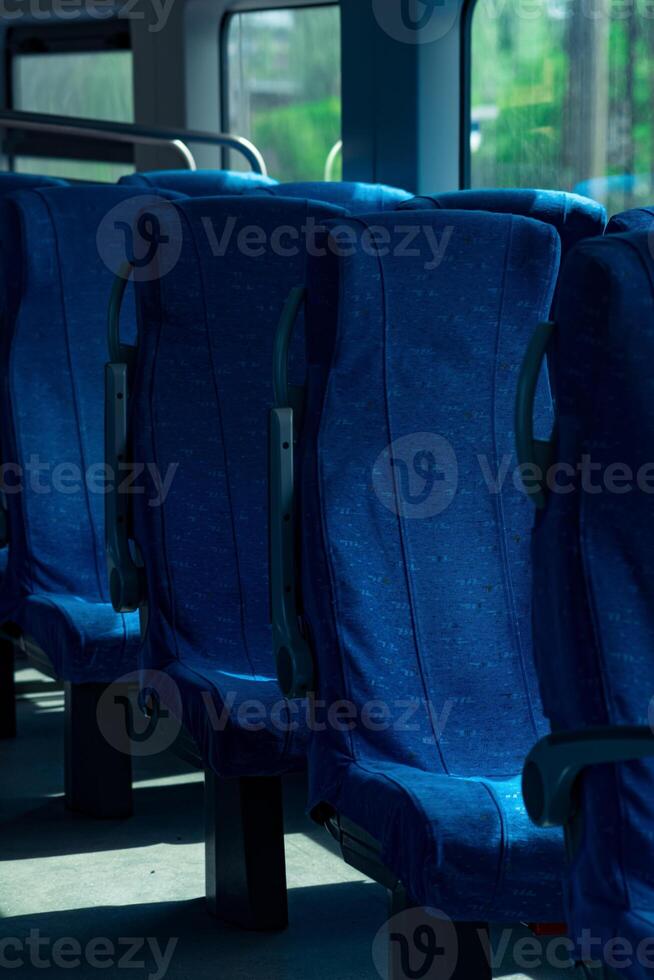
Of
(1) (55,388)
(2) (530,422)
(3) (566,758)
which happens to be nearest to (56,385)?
(1) (55,388)

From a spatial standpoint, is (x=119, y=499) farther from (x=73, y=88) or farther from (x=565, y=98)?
(x=73, y=88)

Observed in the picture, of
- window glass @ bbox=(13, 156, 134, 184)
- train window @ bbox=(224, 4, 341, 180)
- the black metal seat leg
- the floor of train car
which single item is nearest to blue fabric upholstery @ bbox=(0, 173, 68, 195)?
the floor of train car

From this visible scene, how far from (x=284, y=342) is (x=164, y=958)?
3.43 feet

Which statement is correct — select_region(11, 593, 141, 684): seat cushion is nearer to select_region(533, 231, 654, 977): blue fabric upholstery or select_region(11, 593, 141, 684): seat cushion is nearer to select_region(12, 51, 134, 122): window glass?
select_region(533, 231, 654, 977): blue fabric upholstery

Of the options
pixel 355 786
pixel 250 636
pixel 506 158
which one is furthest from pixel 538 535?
pixel 506 158

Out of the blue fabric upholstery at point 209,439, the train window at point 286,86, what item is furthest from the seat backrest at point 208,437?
the train window at point 286,86

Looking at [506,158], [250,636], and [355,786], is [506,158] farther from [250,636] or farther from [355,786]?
[355,786]

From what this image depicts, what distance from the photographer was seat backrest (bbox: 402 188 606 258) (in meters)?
2.04

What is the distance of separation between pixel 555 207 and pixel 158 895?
135cm

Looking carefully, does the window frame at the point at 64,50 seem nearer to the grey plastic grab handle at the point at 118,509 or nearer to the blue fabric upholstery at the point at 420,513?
the grey plastic grab handle at the point at 118,509

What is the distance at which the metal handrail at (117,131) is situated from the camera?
407cm

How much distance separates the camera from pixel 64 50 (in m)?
6.42

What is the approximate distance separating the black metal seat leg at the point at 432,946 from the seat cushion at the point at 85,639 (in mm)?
964

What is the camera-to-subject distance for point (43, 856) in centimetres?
271
